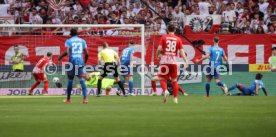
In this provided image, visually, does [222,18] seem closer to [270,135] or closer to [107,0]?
[107,0]

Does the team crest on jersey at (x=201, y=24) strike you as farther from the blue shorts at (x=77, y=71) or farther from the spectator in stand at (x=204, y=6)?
the blue shorts at (x=77, y=71)

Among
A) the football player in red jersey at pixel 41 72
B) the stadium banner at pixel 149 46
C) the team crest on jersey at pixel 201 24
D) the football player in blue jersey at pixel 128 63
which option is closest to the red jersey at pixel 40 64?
the football player in red jersey at pixel 41 72

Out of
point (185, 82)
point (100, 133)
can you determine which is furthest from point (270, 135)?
point (185, 82)

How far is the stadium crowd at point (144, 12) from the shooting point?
3547 centimetres

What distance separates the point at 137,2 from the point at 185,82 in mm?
5097

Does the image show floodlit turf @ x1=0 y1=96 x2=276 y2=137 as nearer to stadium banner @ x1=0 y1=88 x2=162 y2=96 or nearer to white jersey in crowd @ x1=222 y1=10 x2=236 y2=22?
stadium banner @ x1=0 y1=88 x2=162 y2=96

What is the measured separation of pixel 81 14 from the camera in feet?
119

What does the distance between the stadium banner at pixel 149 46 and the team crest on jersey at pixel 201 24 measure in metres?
0.91

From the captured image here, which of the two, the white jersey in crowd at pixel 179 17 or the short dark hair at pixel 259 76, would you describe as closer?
the short dark hair at pixel 259 76

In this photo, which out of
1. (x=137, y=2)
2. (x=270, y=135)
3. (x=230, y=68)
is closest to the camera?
(x=270, y=135)

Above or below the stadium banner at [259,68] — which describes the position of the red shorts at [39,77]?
below

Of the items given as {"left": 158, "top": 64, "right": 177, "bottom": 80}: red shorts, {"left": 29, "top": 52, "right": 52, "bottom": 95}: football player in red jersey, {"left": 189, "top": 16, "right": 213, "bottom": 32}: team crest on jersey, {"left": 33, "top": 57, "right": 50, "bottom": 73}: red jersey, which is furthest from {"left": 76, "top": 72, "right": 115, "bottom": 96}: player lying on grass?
{"left": 158, "top": 64, "right": 177, "bottom": 80}: red shorts

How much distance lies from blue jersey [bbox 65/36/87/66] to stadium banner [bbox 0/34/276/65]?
11411 millimetres

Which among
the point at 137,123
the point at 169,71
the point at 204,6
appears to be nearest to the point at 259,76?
the point at 204,6
